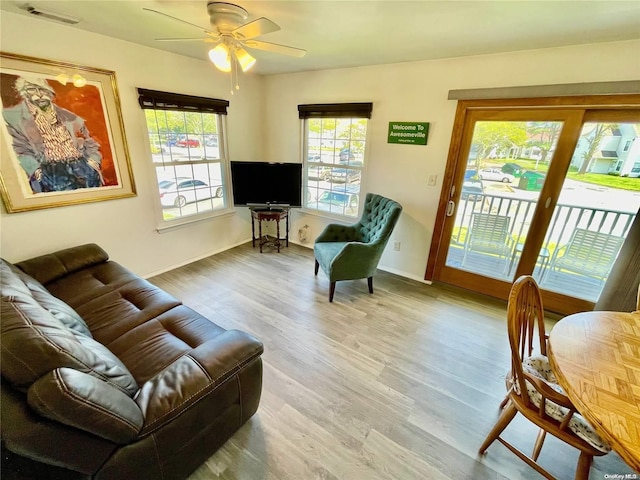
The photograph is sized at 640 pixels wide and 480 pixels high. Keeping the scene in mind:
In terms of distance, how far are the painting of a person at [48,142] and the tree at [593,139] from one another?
166 inches

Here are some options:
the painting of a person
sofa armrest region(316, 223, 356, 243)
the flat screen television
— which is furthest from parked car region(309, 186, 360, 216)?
the painting of a person

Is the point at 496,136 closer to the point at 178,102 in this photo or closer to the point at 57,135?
Result: the point at 178,102

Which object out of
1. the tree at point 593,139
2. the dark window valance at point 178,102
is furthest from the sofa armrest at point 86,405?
the tree at point 593,139

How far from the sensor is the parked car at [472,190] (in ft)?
9.07

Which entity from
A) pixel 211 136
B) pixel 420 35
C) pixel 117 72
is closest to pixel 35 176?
pixel 117 72

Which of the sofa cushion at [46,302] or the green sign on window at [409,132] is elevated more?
the green sign on window at [409,132]

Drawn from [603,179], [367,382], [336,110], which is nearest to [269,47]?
[336,110]

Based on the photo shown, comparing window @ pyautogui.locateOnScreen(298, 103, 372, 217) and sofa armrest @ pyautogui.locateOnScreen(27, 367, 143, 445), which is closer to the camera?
sofa armrest @ pyautogui.locateOnScreen(27, 367, 143, 445)

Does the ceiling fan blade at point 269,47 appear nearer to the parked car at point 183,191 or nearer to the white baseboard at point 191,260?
the parked car at point 183,191

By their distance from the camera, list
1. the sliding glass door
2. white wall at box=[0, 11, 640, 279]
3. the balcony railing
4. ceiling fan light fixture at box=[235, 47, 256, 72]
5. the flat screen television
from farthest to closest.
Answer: the flat screen television < the balcony railing < the sliding glass door < white wall at box=[0, 11, 640, 279] < ceiling fan light fixture at box=[235, 47, 256, 72]

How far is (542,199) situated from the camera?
2463 mm

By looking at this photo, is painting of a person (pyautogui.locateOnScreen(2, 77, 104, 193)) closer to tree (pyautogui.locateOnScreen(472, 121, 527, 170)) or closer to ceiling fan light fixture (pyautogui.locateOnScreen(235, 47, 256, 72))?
ceiling fan light fixture (pyautogui.locateOnScreen(235, 47, 256, 72))

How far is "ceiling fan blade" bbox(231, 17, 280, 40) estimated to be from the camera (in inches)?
57.8

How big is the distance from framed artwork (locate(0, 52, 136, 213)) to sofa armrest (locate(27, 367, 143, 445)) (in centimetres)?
211
